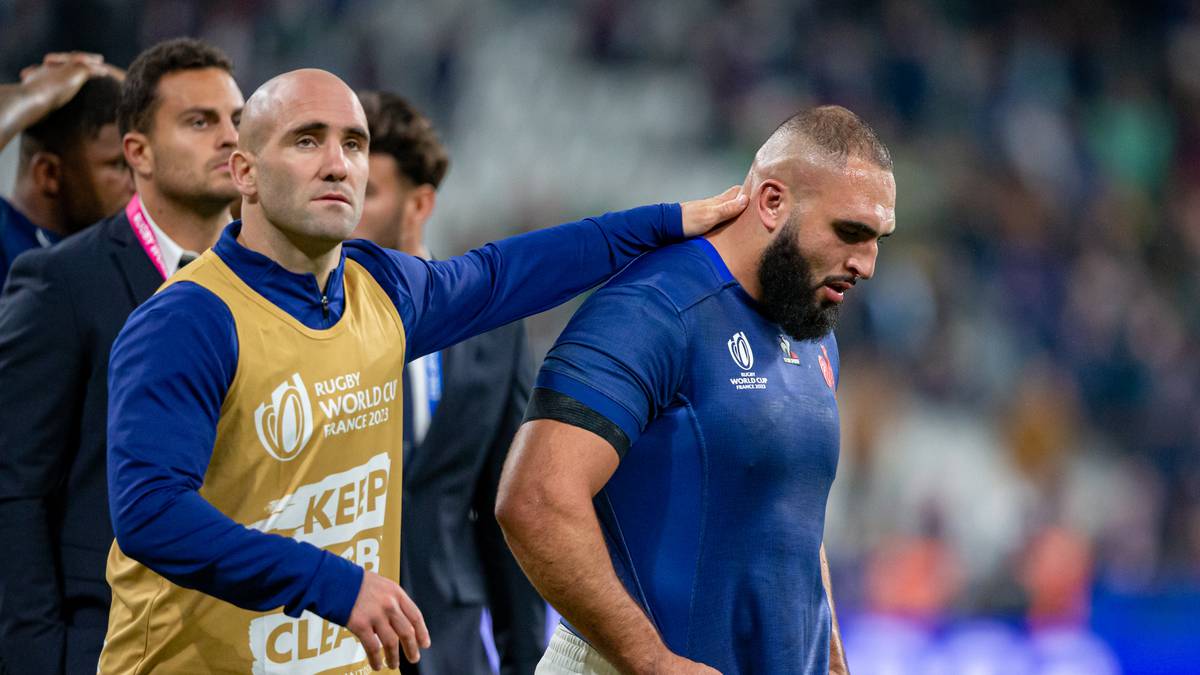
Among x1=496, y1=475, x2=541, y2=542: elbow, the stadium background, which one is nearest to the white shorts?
x1=496, y1=475, x2=541, y2=542: elbow

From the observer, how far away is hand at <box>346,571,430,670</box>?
2.46 meters

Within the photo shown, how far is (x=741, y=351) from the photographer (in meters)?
3.25

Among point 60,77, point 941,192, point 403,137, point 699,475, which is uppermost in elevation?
point 941,192

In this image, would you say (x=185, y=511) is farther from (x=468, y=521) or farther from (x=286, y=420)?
(x=468, y=521)

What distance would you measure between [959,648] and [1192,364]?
4.25 m

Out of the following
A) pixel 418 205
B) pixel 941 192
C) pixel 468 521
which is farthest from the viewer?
pixel 941 192

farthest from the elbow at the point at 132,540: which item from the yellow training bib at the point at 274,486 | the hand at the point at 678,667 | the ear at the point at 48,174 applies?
the ear at the point at 48,174

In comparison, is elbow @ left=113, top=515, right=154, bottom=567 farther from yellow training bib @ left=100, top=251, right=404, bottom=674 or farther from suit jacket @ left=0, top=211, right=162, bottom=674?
suit jacket @ left=0, top=211, right=162, bottom=674

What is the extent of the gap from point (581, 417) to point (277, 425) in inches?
24.1

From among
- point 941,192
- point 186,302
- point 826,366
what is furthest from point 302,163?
point 941,192

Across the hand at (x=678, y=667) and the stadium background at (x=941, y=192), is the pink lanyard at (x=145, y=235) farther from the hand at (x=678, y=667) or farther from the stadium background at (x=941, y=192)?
the stadium background at (x=941, y=192)

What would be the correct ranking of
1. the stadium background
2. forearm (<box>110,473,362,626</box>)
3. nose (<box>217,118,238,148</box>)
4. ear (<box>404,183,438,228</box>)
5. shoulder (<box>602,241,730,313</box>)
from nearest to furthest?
1. forearm (<box>110,473,362,626</box>)
2. shoulder (<box>602,241,730,313</box>)
3. nose (<box>217,118,238,148</box>)
4. ear (<box>404,183,438,228</box>)
5. the stadium background

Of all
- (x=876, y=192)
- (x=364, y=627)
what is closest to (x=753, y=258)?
(x=876, y=192)

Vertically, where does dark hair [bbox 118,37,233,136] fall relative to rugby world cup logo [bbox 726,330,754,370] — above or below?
above
